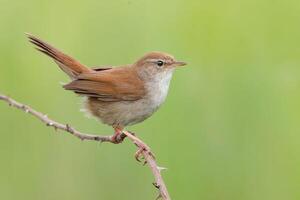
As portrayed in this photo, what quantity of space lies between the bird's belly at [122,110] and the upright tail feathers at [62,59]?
0.21 metres

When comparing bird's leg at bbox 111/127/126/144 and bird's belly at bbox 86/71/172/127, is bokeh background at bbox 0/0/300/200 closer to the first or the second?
bird's belly at bbox 86/71/172/127

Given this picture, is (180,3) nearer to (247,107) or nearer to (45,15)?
(45,15)

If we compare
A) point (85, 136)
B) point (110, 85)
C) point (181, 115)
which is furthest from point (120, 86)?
point (85, 136)

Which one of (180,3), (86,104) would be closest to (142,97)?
(86,104)

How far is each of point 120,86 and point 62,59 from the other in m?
0.46

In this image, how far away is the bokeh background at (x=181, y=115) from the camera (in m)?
6.23

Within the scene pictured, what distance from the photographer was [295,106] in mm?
6664

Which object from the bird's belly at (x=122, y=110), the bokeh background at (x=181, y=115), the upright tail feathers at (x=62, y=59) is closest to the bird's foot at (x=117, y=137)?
the bird's belly at (x=122, y=110)

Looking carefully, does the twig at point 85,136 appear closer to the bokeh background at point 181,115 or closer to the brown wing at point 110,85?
the brown wing at point 110,85

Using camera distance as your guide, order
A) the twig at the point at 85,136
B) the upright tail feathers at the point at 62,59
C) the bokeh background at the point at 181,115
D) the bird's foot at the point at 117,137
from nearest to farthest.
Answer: the twig at the point at 85,136 → the bird's foot at the point at 117,137 → the upright tail feathers at the point at 62,59 → the bokeh background at the point at 181,115

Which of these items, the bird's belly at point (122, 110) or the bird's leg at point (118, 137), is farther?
the bird's belly at point (122, 110)

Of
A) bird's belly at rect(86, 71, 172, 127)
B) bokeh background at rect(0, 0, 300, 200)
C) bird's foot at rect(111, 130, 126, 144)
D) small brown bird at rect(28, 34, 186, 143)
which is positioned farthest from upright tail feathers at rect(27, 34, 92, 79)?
bird's foot at rect(111, 130, 126, 144)

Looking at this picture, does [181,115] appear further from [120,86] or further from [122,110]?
[122,110]

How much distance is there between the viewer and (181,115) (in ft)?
21.6
